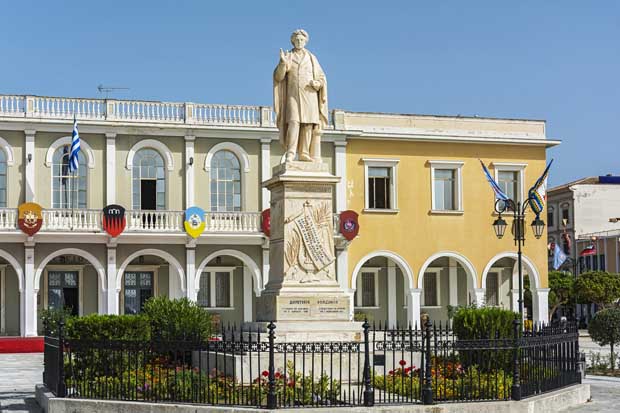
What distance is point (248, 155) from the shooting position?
1606 inches

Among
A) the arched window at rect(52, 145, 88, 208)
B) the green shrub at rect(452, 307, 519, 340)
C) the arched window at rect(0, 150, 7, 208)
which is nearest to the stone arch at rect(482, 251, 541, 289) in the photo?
the arched window at rect(52, 145, 88, 208)

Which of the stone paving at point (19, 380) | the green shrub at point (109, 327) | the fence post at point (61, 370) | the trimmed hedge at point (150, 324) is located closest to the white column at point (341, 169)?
the stone paving at point (19, 380)

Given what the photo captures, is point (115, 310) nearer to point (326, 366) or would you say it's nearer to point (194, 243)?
point (194, 243)

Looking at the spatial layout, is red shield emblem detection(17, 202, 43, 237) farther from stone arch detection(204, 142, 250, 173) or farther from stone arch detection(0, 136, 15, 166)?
stone arch detection(204, 142, 250, 173)

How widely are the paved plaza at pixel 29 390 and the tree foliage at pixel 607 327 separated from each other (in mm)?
1872

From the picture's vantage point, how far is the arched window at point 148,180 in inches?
1566

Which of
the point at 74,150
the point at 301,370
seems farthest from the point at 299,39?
the point at 74,150

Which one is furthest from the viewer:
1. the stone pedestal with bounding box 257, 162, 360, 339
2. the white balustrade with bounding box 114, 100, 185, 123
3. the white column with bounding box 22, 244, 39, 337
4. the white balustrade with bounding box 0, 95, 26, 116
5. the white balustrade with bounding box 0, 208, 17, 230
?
the white balustrade with bounding box 114, 100, 185, 123

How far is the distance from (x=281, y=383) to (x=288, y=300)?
2.23 metres

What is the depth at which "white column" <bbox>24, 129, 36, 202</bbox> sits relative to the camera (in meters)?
38.2

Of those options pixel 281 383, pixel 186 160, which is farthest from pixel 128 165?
pixel 281 383

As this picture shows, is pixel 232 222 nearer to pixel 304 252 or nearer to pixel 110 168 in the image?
pixel 110 168

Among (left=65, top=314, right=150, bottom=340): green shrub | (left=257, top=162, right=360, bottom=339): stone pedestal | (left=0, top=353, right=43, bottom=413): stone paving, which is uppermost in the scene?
(left=257, top=162, right=360, bottom=339): stone pedestal

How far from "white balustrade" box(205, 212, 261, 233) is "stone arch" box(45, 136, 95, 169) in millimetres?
4412
